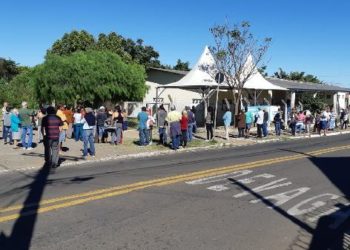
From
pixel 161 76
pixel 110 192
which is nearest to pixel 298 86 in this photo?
pixel 161 76

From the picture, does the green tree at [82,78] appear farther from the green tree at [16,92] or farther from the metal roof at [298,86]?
the green tree at [16,92]

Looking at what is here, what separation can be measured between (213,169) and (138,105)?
30.6 metres

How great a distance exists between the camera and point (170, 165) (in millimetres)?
14367

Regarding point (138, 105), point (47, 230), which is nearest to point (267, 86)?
point (138, 105)

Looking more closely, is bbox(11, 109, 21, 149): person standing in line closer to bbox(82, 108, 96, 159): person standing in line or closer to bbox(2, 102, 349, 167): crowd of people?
bbox(2, 102, 349, 167): crowd of people

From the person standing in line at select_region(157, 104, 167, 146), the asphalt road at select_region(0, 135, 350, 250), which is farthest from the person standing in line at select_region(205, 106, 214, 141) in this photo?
the asphalt road at select_region(0, 135, 350, 250)

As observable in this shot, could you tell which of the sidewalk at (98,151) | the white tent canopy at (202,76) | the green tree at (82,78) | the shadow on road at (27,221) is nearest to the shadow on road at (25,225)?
the shadow on road at (27,221)

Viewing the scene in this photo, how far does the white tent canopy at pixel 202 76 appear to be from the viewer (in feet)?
92.7

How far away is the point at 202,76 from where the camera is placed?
95.4 feet

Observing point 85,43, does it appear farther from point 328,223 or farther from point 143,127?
point 328,223

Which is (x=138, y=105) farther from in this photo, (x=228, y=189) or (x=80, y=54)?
(x=228, y=189)

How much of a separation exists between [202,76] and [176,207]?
68.5ft

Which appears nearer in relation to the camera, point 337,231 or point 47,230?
point 47,230

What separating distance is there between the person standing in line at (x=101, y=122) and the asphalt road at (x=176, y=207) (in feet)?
17.9
